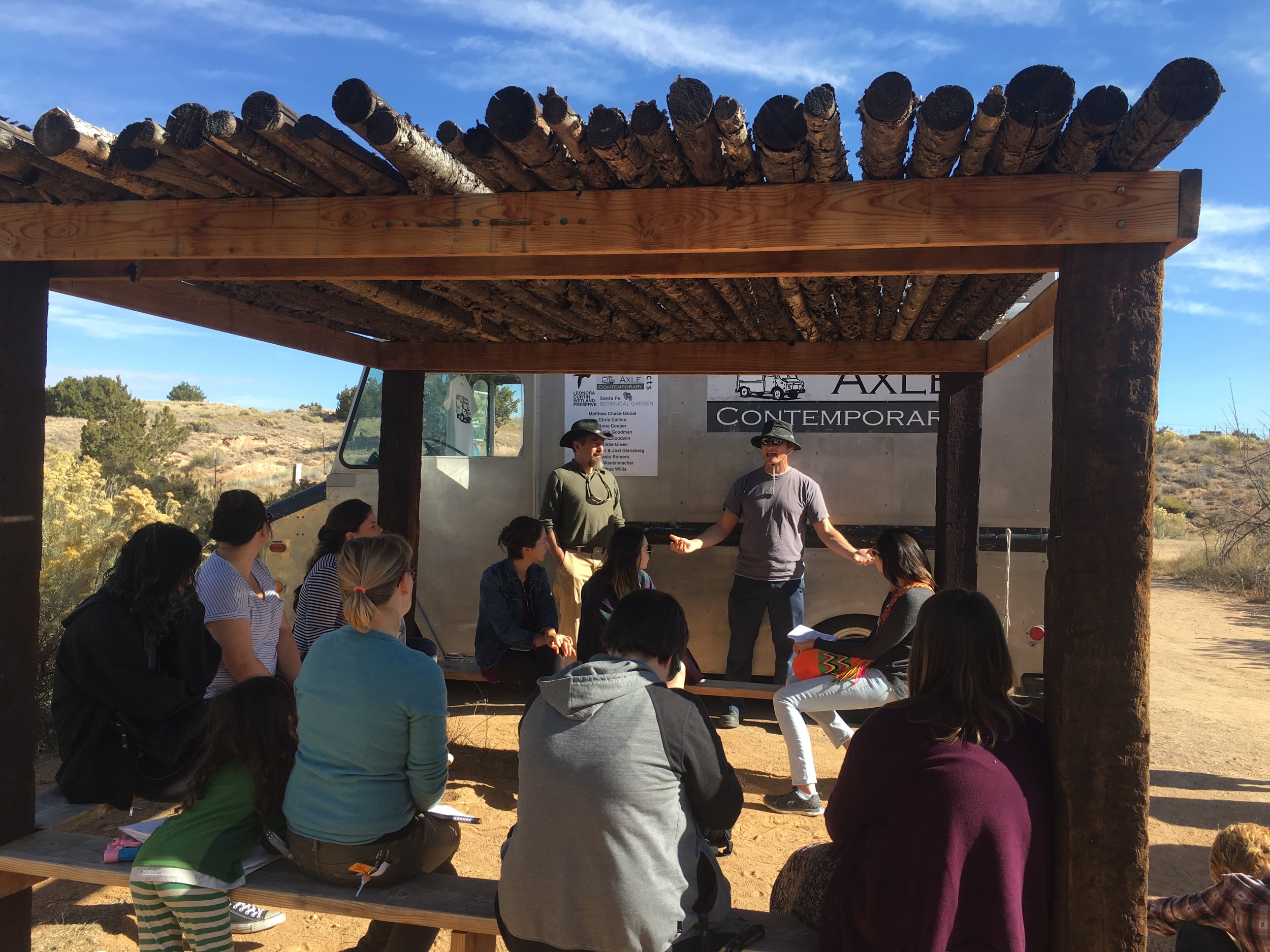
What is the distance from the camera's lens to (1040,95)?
6.93 feet

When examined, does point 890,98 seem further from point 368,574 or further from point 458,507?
point 458,507

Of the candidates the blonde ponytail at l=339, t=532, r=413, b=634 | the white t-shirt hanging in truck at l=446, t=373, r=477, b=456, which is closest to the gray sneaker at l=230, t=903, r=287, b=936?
the blonde ponytail at l=339, t=532, r=413, b=634

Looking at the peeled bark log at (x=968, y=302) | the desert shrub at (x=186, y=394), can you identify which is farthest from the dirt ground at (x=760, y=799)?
the desert shrub at (x=186, y=394)

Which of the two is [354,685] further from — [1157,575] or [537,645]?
[1157,575]

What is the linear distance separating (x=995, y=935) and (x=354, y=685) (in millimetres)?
1718

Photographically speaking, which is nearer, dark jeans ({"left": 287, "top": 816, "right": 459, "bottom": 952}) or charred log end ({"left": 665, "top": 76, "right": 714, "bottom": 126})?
charred log end ({"left": 665, "top": 76, "right": 714, "bottom": 126})

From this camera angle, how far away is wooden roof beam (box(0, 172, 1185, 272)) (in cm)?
246

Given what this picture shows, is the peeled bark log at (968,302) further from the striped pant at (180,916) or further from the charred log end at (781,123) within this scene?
the striped pant at (180,916)

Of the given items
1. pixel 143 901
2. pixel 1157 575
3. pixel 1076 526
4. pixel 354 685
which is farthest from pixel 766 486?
pixel 1157 575

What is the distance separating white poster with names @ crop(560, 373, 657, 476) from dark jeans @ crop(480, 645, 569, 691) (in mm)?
2073

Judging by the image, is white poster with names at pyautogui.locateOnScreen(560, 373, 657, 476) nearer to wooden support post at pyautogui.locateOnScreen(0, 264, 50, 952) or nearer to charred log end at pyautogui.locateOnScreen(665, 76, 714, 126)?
wooden support post at pyautogui.locateOnScreen(0, 264, 50, 952)

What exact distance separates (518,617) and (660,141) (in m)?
3.17

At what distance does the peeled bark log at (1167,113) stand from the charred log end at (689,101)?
1.03 metres

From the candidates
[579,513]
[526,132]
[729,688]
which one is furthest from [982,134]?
[579,513]
